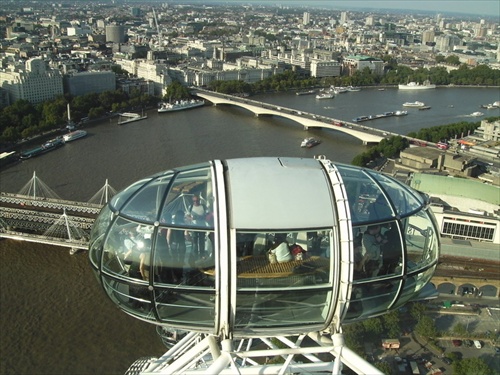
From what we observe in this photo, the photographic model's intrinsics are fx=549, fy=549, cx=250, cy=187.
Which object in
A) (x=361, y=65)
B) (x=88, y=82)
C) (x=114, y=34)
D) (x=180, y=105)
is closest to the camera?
(x=180, y=105)

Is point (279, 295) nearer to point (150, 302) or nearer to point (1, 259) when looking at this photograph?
point (150, 302)

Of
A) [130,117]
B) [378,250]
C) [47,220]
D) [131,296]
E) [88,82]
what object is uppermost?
[378,250]

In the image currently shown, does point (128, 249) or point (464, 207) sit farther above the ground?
point (128, 249)

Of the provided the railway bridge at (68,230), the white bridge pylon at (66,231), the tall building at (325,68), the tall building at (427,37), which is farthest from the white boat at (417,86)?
the tall building at (427,37)

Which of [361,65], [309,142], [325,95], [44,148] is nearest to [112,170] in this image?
[44,148]

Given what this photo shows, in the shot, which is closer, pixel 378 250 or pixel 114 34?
pixel 378 250

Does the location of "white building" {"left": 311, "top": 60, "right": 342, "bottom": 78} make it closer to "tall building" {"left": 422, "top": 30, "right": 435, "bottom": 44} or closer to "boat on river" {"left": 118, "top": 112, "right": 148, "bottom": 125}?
"boat on river" {"left": 118, "top": 112, "right": 148, "bottom": 125}

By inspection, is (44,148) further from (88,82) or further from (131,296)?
(131,296)
